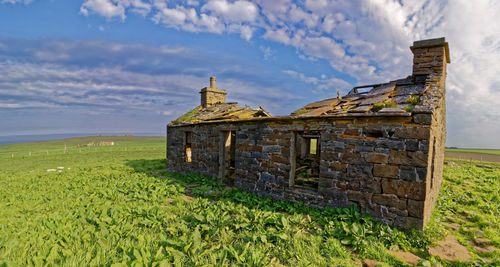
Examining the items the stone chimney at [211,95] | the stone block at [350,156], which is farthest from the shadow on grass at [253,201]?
the stone chimney at [211,95]

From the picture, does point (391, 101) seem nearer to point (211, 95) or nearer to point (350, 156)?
point (350, 156)

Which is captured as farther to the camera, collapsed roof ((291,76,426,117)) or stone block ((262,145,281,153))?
stone block ((262,145,281,153))

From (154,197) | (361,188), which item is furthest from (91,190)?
(361,188)

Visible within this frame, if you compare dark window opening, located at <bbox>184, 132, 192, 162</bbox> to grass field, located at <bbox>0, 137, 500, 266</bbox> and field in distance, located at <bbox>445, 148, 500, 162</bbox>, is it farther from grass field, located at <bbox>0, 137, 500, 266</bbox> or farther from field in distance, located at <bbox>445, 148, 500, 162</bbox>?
field in distance, located at <bbox>445, 148, 500, 162</bbox>

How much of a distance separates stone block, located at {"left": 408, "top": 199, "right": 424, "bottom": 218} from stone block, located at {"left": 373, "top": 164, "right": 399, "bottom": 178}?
721 mm

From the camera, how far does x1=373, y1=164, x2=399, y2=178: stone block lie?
5752 mm

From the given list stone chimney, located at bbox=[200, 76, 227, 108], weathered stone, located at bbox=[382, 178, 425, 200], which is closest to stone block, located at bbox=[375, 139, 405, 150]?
weathered stone, located at bbox=[382, 178, 425, 200]

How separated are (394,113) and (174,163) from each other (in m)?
12.8

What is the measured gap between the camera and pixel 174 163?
14.7 metres

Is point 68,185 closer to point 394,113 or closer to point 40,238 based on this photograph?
point 40,238

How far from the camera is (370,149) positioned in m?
6.09

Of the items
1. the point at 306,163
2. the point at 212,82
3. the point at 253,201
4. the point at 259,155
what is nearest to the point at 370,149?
the point at 259,155

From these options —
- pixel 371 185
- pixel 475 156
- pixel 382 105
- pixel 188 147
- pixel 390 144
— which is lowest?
pixel 475 156

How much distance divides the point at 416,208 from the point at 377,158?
1458 millimetres
